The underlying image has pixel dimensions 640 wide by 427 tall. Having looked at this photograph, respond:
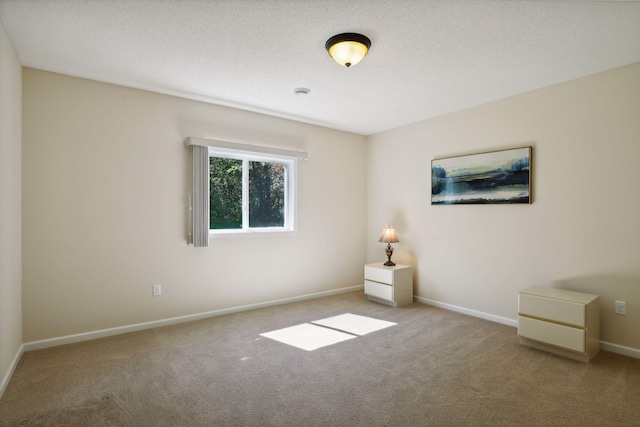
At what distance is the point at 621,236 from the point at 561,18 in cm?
200

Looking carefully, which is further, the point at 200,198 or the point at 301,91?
the point at 200,198

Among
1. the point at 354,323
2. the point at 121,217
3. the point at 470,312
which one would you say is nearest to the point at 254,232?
the point at 121,217

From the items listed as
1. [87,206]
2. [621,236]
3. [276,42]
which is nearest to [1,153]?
[87,206]

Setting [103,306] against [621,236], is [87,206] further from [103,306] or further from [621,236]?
[621,236]

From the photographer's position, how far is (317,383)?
2.51m

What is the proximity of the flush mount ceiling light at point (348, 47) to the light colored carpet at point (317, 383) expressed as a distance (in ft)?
7.98

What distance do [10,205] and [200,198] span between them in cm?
161

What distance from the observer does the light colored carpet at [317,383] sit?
2.10 metres

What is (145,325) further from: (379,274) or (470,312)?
(470,312)

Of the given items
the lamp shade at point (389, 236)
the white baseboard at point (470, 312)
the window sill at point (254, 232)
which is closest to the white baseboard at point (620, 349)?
the white baseboard at point (470, 312)

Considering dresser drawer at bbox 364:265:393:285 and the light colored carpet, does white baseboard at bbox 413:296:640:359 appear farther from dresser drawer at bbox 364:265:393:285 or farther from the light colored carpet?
dresser drawer at bbox 364:265:393:285

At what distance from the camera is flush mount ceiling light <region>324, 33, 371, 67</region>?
248cm

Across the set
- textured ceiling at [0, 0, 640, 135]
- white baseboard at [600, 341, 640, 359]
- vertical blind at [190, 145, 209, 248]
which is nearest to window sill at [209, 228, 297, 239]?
vertical blind at [190, 145, 209, 248]

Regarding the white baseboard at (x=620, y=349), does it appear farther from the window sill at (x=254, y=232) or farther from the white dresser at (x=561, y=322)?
the window sill at (x=254, y=232)
